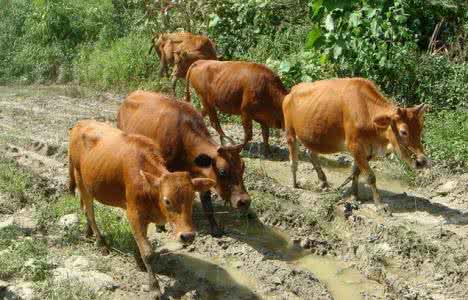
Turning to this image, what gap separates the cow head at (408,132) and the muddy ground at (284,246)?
2.69 ft

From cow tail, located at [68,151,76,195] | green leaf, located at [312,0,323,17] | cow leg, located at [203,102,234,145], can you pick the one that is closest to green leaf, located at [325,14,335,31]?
green leaf, located at [312,0,323,17]

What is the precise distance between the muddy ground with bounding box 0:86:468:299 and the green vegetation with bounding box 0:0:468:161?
1.85 m

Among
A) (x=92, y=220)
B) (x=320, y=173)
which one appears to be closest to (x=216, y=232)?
(x=92, y=220)

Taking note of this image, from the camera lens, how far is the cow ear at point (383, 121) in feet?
27.9

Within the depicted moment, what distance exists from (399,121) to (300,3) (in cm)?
811

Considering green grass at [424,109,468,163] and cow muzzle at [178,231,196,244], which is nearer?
cow muzzle at [178,231,196,244]

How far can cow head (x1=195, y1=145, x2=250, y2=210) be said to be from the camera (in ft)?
25.3

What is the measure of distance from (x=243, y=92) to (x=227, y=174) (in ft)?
11.9

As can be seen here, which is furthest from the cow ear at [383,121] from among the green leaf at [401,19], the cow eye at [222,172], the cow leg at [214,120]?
the green leaf at [401,19]

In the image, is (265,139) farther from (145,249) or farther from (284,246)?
(145,249)

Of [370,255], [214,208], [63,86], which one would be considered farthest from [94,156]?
[63,86]

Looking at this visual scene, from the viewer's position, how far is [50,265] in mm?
7023

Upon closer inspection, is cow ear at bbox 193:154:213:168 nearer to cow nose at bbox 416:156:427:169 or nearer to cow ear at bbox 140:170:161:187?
cow ear at bbox 140:170:161:187

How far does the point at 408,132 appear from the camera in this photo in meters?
8.37
